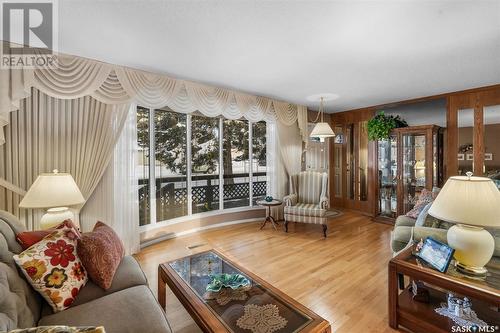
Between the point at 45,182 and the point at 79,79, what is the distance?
1.20m

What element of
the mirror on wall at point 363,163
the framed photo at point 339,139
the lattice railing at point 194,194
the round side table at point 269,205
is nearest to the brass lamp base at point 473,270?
the round side table at point 269,205

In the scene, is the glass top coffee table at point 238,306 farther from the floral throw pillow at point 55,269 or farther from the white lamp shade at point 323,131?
the white lamp shade at point 323,131

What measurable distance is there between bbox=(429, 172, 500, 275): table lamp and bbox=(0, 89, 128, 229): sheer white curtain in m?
3.33

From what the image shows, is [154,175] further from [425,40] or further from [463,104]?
[463,104]

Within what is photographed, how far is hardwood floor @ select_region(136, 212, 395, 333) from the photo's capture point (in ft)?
6.22

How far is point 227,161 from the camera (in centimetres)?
435

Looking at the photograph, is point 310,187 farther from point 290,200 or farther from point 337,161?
point 337,161

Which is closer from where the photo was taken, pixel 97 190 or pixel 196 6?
pixel 196 6

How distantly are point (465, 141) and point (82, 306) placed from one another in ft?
17.1

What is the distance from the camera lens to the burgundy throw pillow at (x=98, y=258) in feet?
5.04

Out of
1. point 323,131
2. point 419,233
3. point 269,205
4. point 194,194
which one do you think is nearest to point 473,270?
point 419,233

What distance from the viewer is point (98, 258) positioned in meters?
1.57

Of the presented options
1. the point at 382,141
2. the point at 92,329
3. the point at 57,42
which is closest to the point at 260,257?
the point at 92,329

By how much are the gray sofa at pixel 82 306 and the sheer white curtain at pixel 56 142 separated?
3.31 feet
